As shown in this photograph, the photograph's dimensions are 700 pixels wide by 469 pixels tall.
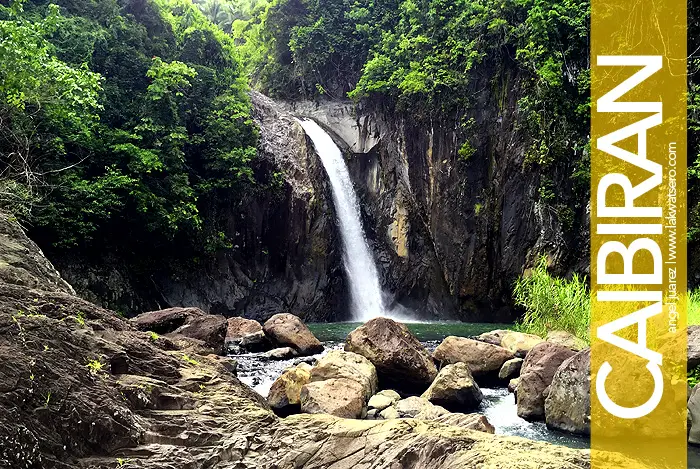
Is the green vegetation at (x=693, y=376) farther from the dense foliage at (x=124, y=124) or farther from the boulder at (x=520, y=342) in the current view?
the dense foliage at (x=124, y=124)

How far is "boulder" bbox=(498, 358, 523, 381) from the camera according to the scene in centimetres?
882

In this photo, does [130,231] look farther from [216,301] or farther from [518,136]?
[518,136]

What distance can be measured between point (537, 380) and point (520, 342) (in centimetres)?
304

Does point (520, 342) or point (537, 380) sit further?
point (520, 342)

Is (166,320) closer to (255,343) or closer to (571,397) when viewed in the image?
(255,343)

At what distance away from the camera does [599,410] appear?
6203 millimetres

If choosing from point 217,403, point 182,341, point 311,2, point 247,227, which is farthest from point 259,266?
point 217,403

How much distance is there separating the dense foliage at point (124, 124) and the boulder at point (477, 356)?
25.9 ft

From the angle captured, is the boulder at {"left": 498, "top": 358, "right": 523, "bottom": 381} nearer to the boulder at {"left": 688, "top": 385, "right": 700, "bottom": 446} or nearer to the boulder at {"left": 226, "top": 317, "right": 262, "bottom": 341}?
the boulder at {"left": 688, "top": 385, "right": 700, "bottom": 446}

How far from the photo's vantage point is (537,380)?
714 cm

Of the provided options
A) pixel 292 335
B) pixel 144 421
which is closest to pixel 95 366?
pixel 144 421

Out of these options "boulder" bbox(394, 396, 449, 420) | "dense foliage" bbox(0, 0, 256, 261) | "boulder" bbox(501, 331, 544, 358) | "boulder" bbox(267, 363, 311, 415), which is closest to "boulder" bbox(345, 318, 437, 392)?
"boulder" bbox(394, 396, 449, 420)

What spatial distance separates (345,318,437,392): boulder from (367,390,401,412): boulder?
78 centimetres

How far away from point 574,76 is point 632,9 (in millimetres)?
2320
